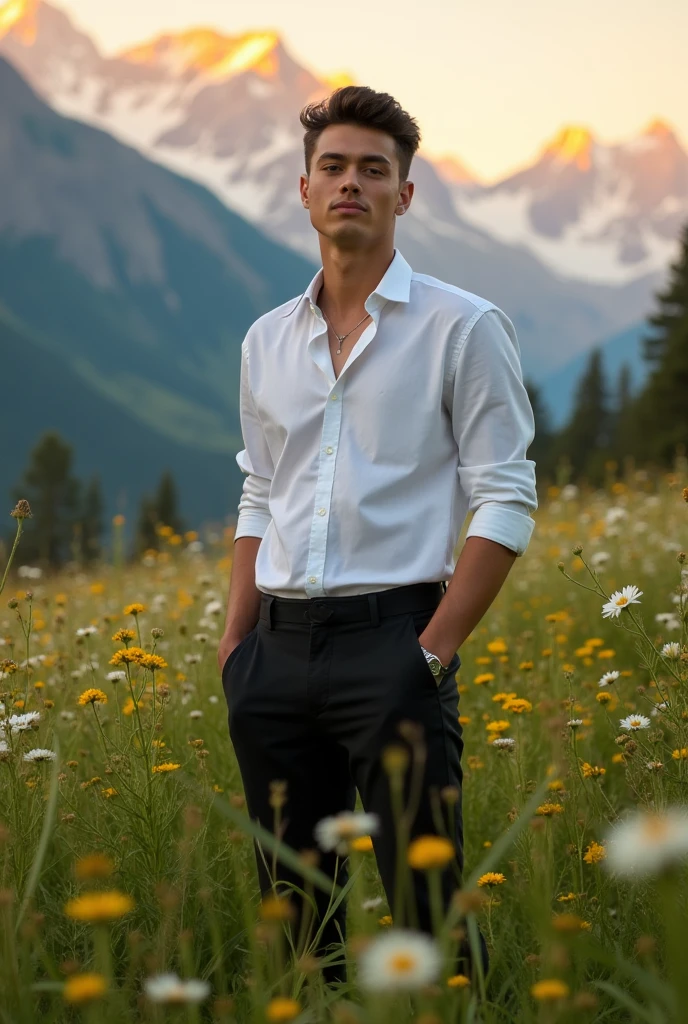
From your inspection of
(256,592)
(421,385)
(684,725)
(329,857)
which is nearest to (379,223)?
(421,385)

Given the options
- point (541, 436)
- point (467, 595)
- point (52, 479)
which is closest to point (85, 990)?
point (467, 595)

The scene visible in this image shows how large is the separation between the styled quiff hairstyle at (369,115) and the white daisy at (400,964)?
2016 mm

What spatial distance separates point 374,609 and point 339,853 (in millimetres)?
A: 533

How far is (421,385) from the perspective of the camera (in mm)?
2342

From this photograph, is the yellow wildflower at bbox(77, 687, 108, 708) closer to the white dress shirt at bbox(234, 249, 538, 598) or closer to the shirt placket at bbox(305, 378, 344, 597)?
the white dress shirt at bbox(234, 249, 538, 598)

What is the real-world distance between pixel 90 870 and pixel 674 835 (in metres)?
0.57

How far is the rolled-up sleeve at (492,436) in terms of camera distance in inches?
90.4

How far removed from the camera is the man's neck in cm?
250

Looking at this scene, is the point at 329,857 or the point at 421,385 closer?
the point at 421,385

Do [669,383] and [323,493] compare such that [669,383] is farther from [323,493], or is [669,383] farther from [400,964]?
[400,964]

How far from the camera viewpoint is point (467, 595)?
2209mm

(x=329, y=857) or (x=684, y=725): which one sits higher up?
(x=684, y=725)

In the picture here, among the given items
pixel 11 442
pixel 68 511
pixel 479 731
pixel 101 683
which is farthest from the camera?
pixel 11 442

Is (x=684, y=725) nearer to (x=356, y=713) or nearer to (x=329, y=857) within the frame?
(x=356, y=713)
